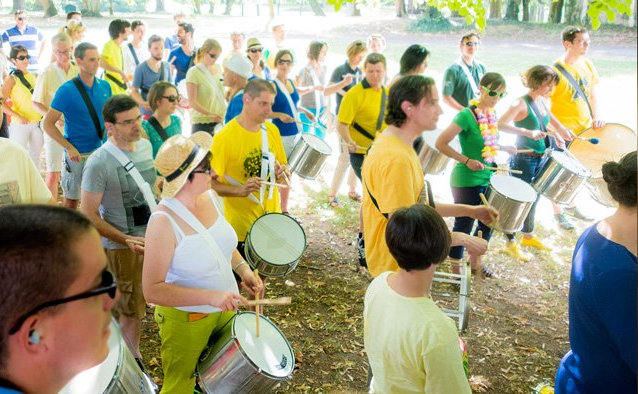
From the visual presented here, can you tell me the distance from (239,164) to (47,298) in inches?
133

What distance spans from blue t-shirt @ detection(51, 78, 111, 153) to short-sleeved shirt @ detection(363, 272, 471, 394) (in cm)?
388

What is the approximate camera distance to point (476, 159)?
216 inches

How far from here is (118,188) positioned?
374cm

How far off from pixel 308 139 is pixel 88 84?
2215mm

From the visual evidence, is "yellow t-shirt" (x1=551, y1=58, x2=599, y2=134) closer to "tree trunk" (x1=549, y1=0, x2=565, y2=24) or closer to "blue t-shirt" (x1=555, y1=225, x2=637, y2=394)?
"blue t-shirt" (x1=555, y1=225, x2=637, y2=394)

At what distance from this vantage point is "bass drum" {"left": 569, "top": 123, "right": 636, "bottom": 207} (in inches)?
244

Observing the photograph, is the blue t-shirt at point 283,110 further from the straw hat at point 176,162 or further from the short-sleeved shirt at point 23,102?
the straw hat at point 176,162

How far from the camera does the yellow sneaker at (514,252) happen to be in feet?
21.8

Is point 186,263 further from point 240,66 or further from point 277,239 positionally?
point 240,66

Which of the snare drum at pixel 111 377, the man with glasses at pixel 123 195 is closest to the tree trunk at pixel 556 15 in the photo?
the man with glasses at pixel 123 195

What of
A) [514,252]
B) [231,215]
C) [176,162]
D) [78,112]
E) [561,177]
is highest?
[176,162]

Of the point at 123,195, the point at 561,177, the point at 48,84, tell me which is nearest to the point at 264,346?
the point at 123,195

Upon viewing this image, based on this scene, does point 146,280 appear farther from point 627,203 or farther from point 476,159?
point 476,159

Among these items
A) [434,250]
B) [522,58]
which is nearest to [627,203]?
Result: [434,250]
